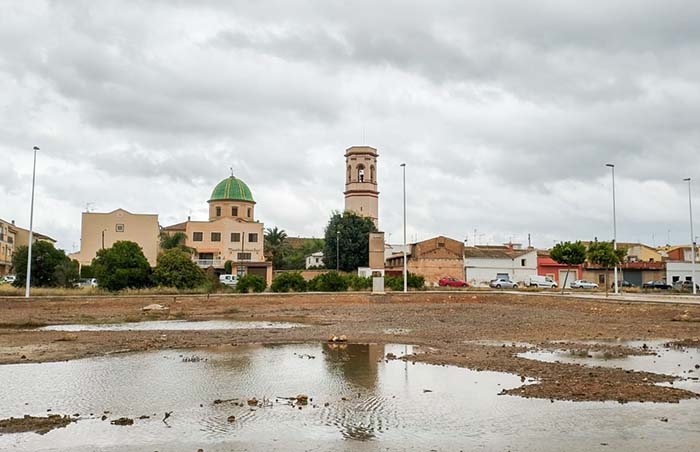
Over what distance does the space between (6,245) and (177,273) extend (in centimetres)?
4674

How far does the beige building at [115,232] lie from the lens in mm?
84188

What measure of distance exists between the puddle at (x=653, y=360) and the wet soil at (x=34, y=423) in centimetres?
1267

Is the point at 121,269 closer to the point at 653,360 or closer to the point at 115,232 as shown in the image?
the point at 115,232

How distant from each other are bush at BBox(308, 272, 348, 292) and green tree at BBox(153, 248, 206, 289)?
9673 mm

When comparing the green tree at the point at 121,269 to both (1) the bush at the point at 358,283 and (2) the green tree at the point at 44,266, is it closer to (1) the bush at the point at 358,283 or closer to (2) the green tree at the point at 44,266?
(2) the green tree at the point at 44,266

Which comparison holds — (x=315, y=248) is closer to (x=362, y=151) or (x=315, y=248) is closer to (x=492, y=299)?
(x=362, y=151)

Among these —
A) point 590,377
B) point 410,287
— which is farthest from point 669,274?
point 590,377

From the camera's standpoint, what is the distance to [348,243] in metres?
87.3

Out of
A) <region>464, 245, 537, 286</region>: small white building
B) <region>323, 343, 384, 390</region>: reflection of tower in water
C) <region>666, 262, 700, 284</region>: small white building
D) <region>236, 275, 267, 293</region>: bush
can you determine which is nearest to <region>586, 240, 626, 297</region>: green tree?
<region>464, 245, 537, 286</region>: small white building

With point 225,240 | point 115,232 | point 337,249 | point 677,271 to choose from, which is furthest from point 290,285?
point 677,271

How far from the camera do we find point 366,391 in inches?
610

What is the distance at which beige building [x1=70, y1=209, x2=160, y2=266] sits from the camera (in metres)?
84.2

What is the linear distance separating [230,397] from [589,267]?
7586 cm

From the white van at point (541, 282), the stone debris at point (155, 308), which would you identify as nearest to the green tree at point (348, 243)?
the white van at point (541, 282)
